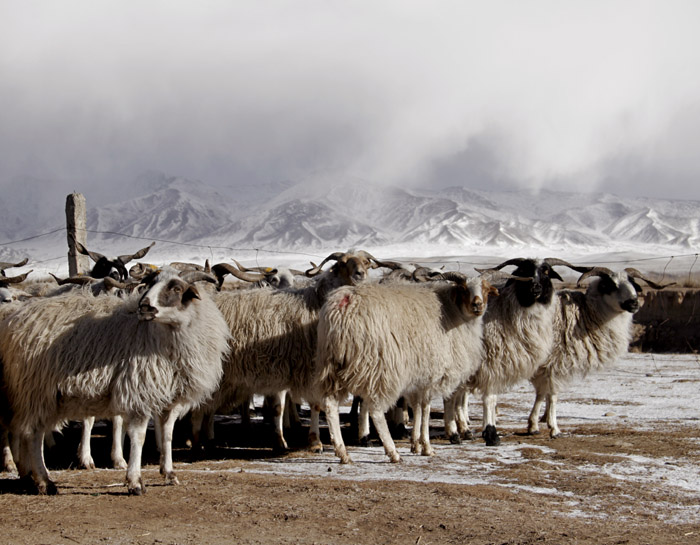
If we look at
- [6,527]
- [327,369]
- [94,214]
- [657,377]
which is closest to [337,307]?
[327,369]

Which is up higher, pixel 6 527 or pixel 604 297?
pixel 604 297

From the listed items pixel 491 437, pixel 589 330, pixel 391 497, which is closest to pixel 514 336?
pixel 491 437

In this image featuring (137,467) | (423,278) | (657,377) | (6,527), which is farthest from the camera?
(657,377)

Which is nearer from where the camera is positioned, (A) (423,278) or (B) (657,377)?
(A) (423,278)

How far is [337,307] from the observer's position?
31.0 feet

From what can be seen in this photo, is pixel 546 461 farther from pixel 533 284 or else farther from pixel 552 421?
pixel 533 284

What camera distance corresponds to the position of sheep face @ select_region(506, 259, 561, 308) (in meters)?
11.8

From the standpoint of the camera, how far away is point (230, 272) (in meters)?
11.9

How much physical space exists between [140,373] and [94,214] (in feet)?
655

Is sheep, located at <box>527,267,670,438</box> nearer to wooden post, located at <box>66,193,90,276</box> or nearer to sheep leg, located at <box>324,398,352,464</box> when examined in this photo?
sheep leg, located at <box>324,398,352,464</box>

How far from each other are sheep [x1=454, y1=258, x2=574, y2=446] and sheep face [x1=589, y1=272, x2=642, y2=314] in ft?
4.47

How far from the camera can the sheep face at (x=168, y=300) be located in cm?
748

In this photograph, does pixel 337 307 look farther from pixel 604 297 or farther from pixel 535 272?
pixel 604 297

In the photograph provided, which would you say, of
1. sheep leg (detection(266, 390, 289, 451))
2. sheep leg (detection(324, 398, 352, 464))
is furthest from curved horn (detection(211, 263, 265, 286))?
sheep leg (detection(324, 398, 352, 464))
